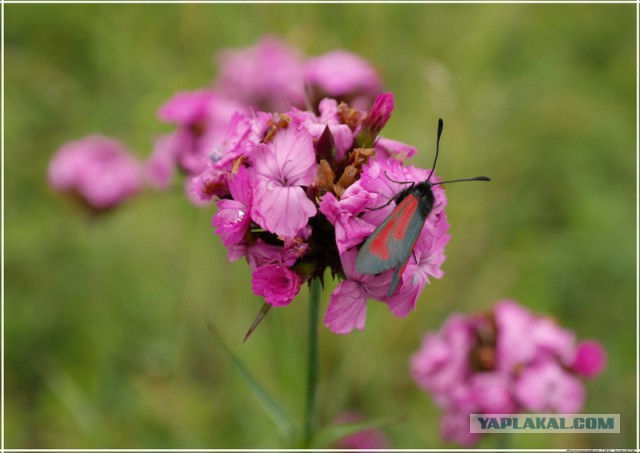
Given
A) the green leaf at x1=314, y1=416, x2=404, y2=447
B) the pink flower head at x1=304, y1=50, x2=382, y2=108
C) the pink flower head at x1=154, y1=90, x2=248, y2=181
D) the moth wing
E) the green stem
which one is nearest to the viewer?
the moth wing

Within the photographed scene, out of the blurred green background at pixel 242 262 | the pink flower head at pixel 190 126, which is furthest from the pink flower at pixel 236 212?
the pink flower head at pixel 190 126

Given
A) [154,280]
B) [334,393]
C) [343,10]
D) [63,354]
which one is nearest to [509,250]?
[334,393]

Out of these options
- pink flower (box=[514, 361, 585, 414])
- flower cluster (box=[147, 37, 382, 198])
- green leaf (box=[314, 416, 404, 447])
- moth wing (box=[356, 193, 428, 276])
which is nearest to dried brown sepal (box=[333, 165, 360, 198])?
moth wing (box=[356, 193, 428, 276])

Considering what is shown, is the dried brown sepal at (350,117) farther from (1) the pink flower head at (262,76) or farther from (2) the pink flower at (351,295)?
(1) the pink flower head at (262,76)

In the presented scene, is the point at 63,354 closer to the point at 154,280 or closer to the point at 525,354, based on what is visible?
the point at 154,280

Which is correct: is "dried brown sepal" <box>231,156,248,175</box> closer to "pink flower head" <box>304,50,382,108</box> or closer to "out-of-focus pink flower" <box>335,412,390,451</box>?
"pink flower head" <box>304,50,382,108</box>

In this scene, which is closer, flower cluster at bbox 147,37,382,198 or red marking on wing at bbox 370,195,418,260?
red marking on wing at bbox 370,195,418,260
